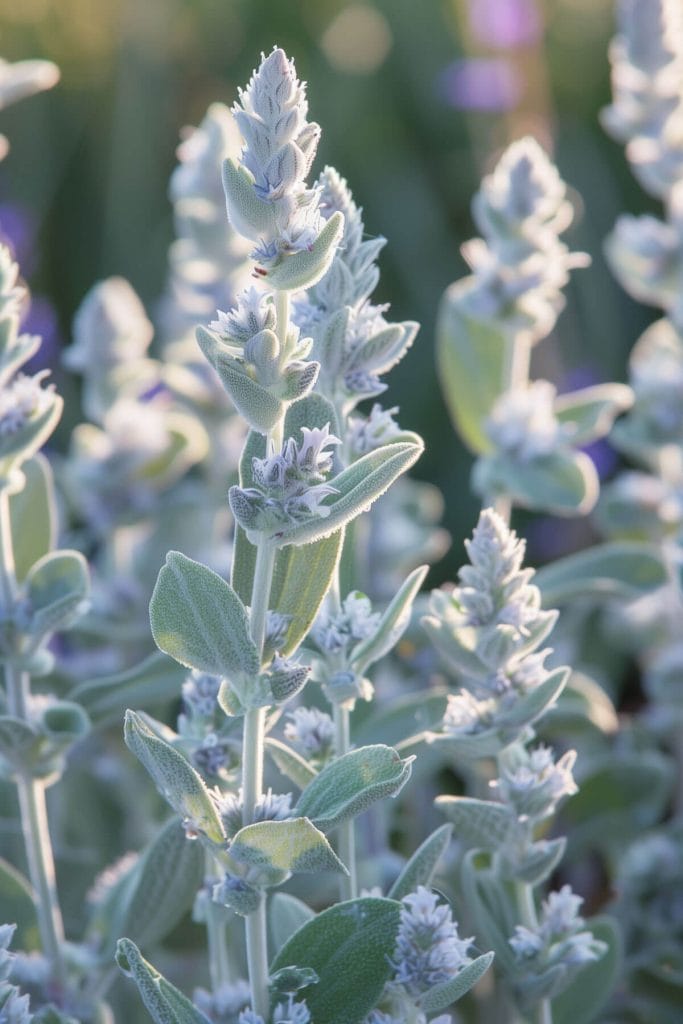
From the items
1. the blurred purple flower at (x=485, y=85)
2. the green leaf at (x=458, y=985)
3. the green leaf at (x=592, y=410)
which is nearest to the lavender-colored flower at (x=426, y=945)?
the green leaf at (x=458, y=985)

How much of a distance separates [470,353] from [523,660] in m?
0.58

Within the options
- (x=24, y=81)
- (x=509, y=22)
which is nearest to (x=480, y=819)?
(x=24, y=81)

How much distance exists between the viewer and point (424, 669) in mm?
1448

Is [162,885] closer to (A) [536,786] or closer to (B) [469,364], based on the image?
(A) [536,786]

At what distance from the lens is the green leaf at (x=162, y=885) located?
95 cm

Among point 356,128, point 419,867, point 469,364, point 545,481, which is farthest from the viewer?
point 356,128

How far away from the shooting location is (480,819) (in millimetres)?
901

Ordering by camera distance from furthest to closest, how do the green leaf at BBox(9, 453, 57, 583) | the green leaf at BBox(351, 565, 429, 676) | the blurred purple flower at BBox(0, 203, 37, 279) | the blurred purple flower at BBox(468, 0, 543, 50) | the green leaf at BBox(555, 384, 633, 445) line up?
the blurred purple flower at BBox(468, 0, 543, 50) < the blurred purple flower at BBox(0, 203, 37, 279) < the green leaf at BBox(555, 384, 633, 445) < the green leaf at BBox(9, 453, 57, 583) < the green leaf at BBox(351, 565, 429, 676)

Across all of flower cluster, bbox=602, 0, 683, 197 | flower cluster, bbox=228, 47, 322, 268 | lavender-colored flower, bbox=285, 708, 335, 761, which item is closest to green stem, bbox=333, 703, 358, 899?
lavender-colored flower, bbox=285, 708, 335, 761

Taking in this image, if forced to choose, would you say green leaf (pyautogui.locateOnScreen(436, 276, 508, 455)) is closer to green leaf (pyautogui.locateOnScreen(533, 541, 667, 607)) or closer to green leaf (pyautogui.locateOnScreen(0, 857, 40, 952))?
green leaf (pyautogui.locateOnScreen(533, 541, 667, 607))

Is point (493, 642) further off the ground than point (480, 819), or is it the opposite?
point (493, 642)

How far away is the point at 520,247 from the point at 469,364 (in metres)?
0.18

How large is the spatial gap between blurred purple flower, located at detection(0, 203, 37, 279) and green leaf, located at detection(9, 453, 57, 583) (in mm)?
1317

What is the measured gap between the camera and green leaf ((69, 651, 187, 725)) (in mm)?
1068
